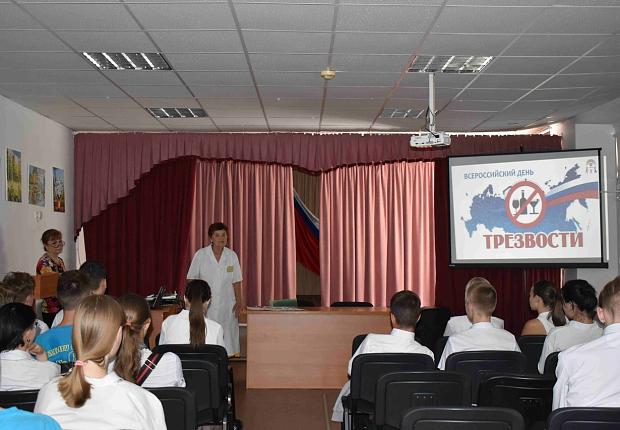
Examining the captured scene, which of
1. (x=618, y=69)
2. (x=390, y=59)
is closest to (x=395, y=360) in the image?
(x=390, y=59)

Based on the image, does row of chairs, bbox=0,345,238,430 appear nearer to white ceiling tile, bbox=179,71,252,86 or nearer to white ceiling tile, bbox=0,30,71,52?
white ceiling tile, bbox=0,30,71,52

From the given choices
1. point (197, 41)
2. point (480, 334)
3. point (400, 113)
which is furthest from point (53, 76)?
point (480, 334)

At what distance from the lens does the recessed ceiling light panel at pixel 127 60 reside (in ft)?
20.3

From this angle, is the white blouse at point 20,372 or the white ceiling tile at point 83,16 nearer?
the white blouse at point 20,372

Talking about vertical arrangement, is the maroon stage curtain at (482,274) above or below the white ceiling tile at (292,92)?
below

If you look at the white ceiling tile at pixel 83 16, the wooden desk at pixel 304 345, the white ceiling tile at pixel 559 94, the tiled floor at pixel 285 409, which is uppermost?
the white ceiling tile at pixel 83 16

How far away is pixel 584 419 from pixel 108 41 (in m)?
4.47

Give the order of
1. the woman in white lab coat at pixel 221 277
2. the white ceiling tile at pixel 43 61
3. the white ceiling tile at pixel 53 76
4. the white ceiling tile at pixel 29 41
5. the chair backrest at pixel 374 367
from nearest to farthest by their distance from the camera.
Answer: the chair backrest at pixel 374 367 < the white ceiling tile at pixel 29 41 < the white ceiling tile at pixel 43 61 < the white ceiling tile at pixel 53 76 < the woman in white lab coat at pixel 221 277

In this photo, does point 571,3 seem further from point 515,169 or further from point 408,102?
point 515,169

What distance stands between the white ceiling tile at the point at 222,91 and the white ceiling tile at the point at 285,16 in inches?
78.9

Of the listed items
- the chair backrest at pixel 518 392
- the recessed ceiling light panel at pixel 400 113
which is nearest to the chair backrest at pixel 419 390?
the chair backrest at pixel 518 392

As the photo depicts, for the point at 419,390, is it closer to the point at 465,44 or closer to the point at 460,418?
the point at 460,418

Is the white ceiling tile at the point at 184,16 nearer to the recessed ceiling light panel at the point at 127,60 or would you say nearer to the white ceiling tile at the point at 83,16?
the white ceiling tile at the point at 83,16

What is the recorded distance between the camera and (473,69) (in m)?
6.59
